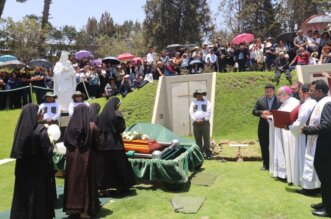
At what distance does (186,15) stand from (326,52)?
23319 millimetres

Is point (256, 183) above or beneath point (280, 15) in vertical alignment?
beneath

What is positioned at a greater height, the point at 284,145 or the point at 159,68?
the point at 159,68

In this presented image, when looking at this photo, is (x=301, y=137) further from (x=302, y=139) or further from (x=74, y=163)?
(x=74, y=163)

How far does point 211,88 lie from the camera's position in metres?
14.8

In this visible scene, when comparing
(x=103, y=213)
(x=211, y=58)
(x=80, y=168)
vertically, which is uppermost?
(x=211, y=58)

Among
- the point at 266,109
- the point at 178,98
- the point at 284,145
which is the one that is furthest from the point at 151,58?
the point at 284,145

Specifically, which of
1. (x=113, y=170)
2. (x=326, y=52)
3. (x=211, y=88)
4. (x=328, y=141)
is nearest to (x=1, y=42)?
(x=211, y=88)

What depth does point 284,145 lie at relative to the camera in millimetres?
7875

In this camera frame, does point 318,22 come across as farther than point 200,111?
Yes

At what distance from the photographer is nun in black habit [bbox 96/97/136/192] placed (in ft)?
22.8

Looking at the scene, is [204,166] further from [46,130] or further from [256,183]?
[46,130]

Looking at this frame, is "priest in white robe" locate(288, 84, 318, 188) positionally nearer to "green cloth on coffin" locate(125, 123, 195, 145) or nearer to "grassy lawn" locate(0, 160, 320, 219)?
"grassy lawn" locate(0, 160, 320, 219)

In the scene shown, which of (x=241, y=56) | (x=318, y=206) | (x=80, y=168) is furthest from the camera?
(x=241, y=56)

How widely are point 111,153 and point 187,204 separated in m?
1.61
